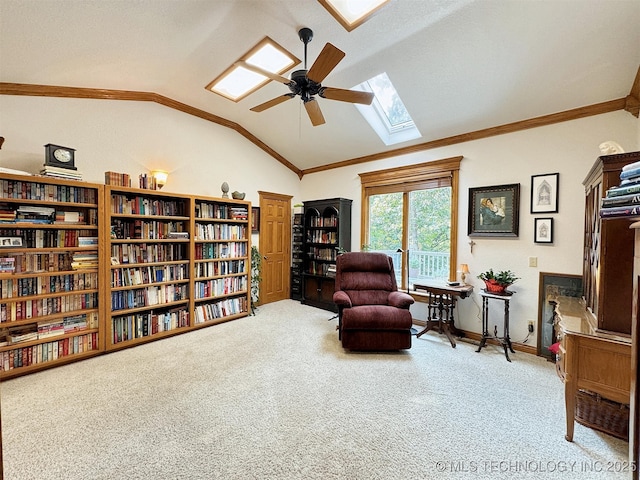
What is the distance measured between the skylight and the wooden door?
7.50 feet

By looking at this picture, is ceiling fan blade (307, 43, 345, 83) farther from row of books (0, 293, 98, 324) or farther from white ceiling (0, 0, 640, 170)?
row of books (0, 293, 98, 324)

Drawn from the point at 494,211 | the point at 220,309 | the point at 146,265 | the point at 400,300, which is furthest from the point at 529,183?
the point at 146,265

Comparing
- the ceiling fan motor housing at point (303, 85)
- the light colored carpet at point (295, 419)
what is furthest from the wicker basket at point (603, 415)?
the ceiling fan motor housing at point (303, 85)

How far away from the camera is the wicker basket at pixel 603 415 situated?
6.43 feet

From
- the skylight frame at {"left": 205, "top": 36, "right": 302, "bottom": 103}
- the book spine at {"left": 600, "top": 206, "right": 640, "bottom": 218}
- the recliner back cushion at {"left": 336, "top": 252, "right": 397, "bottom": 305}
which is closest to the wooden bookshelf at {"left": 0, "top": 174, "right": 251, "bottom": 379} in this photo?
the skylight frame at {"left": 205, "top": 36, "right": 302, "bottom": 103}

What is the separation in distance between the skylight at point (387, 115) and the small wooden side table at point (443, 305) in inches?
84.7

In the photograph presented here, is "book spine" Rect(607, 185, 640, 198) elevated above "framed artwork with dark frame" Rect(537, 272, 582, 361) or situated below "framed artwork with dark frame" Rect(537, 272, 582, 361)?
above

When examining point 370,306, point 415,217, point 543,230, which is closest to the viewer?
point 543,230

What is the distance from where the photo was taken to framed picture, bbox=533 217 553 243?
10.5ft

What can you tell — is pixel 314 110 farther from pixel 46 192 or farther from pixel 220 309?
pixel 220 309

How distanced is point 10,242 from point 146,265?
1182mm

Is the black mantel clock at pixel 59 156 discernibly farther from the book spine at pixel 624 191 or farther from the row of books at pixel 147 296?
the book spine at pixel 624 191

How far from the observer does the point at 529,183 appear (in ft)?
10.9

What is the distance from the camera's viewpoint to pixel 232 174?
15.9ft
